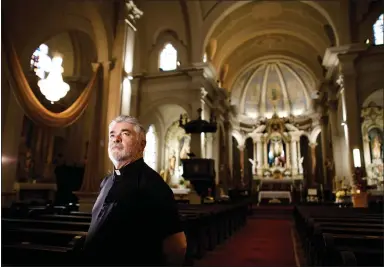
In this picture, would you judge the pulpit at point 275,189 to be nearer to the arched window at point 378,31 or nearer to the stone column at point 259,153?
the stone column at point 259,153

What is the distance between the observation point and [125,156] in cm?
161

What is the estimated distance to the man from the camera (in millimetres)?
1420

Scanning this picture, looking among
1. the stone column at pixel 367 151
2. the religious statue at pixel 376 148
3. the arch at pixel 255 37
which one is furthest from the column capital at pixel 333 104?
the arch at pixel 255 37

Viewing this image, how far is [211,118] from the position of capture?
481 inches

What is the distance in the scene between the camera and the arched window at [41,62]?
11.6m

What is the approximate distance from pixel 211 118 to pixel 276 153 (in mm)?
10389

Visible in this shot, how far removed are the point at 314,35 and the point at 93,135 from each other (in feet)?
44.7

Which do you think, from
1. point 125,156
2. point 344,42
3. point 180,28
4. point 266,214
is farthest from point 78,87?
point 125,156

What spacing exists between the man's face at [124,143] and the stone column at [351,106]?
11223 millimetres

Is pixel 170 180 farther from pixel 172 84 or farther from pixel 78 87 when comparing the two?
pixel 78 87

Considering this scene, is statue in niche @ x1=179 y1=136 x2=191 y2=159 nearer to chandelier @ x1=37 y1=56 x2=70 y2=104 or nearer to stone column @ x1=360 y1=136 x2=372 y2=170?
stone column @ x1=360 y1=136 x2=372 y2=170

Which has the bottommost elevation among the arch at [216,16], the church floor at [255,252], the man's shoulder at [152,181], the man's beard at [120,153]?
the church floor at [255,252]

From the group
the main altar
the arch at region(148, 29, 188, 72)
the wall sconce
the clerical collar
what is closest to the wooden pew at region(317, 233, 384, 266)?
the clerical collar

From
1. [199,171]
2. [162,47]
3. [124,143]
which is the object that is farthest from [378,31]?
[124,143]
